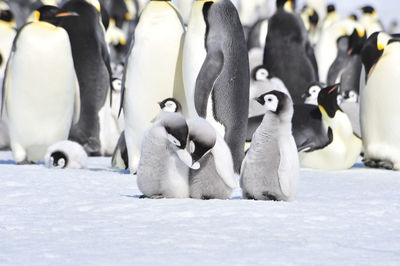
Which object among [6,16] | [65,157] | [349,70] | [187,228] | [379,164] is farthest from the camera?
[349,70]

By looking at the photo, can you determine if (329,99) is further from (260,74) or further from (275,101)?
(275,101)

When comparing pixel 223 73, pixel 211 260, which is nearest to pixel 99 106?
pixel 223 73

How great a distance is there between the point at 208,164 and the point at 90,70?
3975mm

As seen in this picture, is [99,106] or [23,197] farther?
[99,106]

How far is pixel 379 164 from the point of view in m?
6.87

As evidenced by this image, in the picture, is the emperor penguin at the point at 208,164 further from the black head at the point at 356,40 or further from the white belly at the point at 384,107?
the black head at the point at 356,40

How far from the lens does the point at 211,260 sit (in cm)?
251

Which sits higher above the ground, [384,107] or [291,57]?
[291,57]

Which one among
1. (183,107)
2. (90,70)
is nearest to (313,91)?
(90,70)

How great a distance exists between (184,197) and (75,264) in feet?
5.38

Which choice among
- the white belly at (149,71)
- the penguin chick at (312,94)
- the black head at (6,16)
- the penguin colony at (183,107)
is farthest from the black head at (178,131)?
the black head at (6,16)

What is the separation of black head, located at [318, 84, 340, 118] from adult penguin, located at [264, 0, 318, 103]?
3005mm

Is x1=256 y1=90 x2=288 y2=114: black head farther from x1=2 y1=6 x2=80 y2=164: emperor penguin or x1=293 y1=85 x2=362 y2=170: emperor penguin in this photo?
x1=2 y1=6 x2=80 y2=164: emperor penguin

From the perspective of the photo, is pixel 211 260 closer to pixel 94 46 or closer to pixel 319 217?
pixel 319 217
